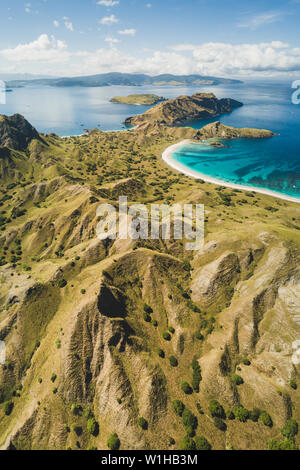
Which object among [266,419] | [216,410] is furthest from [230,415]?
[266,419]

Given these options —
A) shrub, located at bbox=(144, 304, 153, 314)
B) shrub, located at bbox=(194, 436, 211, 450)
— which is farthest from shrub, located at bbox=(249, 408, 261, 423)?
shrub, located at bbox=(144, 304, 153, 314)

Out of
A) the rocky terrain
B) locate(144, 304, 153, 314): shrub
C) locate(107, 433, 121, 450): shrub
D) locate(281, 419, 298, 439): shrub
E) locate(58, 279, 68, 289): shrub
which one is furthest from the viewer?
locate(58, 279, 68, 289): shrub

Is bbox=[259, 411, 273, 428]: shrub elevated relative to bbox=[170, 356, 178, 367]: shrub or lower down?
lower down

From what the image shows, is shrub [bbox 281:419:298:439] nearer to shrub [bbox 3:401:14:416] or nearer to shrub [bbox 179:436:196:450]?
shrub [bbox 179:436:196:450]

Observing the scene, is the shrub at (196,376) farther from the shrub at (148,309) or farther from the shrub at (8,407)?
the shrub at (8,407)

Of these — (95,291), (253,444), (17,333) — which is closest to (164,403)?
(253,444)

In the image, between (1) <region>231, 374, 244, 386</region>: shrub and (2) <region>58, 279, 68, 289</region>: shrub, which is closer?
(1) <region>231, 374, 244, 386</region>: shrub

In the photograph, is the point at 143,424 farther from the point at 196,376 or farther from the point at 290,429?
the point at 290,429

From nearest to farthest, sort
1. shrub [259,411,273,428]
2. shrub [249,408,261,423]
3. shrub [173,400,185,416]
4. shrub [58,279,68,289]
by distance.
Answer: shrub [259,411,273,428] < shrub [249,408,261,423] < shrub [173,400,185,416] < shrub [58,279,68,289]
